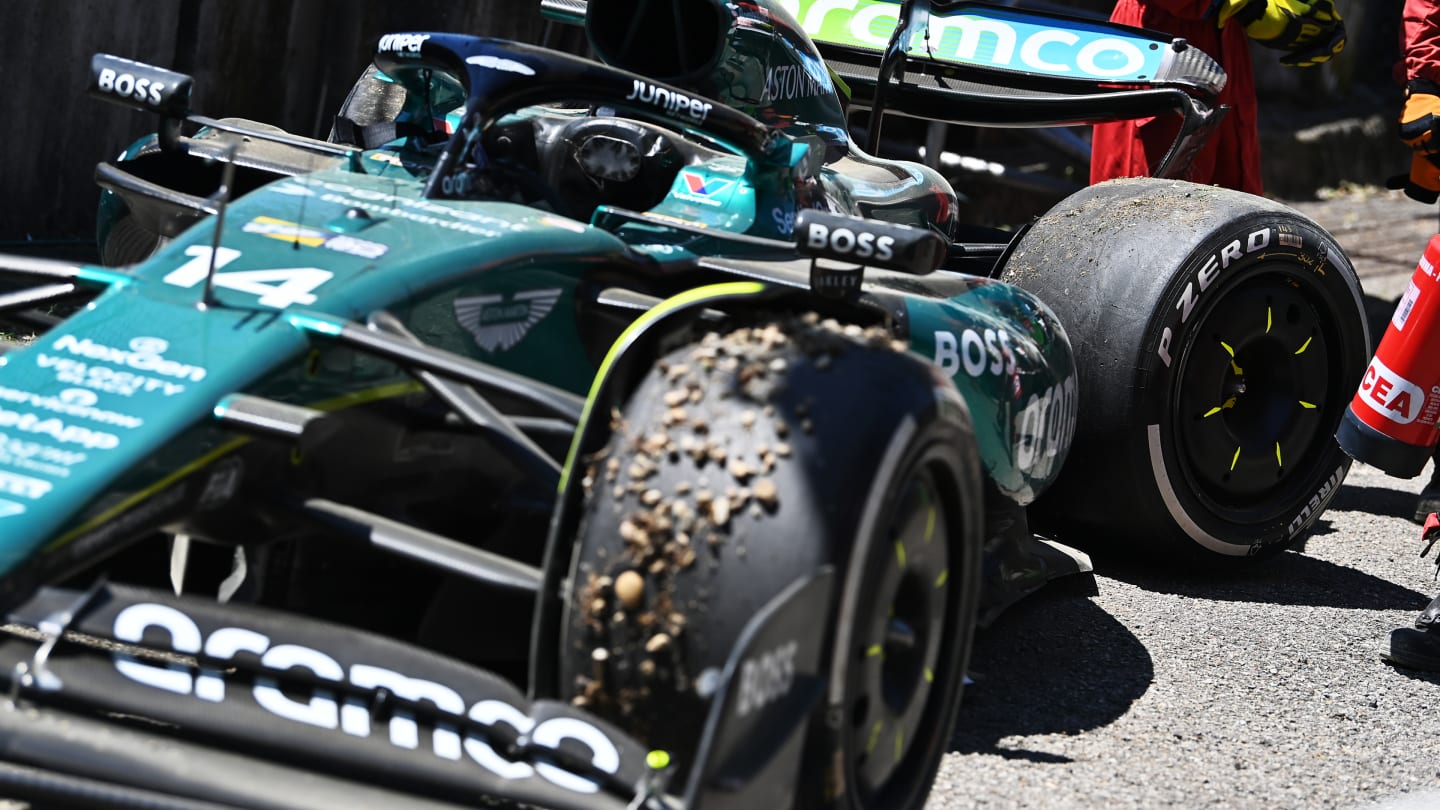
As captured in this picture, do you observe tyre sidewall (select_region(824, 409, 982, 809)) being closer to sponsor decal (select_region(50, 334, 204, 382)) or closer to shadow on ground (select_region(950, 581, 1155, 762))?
shadow on ground (select_region(950, 581, 1155, 762))

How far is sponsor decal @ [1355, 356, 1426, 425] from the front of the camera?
15.3ft

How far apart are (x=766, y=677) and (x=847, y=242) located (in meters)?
1.07

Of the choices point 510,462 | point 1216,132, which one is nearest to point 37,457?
point 510,462

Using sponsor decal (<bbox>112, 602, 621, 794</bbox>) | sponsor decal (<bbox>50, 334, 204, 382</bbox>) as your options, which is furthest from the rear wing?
sponsor decal (<bbox>112, 602, 621, 794</bbox>)

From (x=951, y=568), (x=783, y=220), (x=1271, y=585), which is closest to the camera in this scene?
(x=951, y=568)

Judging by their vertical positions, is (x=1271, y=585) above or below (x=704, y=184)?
below

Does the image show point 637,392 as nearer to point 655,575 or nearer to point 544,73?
point 655,575

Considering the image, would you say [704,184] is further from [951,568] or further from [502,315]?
[951,568]

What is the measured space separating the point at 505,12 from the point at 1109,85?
4138mm

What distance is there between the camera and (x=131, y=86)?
12.6 feet

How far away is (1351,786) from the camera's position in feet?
12.1

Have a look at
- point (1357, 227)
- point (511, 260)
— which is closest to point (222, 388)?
point (511, 260)

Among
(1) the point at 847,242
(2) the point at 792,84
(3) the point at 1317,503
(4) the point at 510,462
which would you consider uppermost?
(2) the point at 792,84

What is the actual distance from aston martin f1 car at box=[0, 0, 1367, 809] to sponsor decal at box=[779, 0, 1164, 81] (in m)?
1.54
